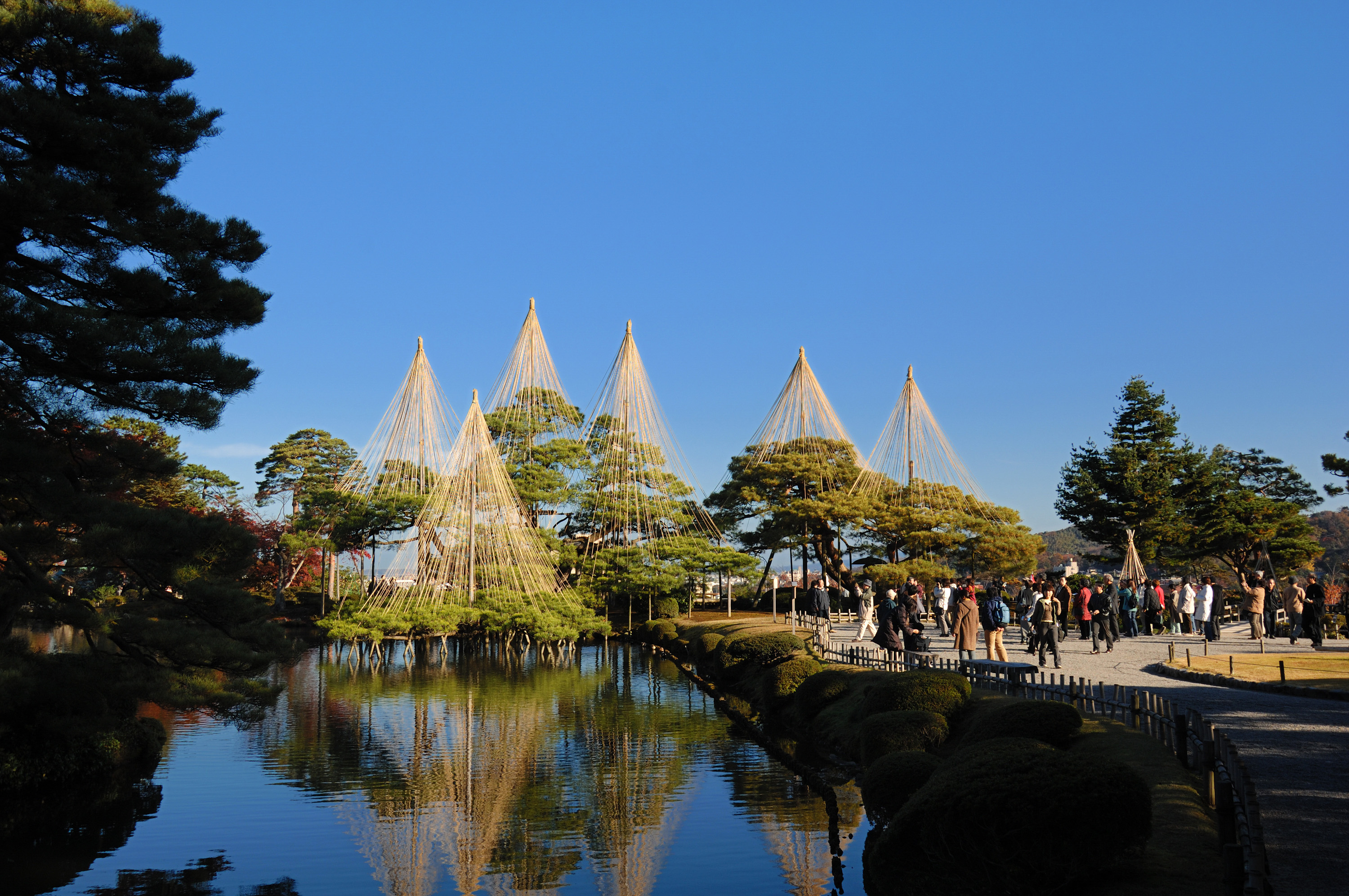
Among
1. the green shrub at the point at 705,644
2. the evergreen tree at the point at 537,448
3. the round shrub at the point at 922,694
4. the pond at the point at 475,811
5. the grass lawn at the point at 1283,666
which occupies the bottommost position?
the pond at the point at 475,811

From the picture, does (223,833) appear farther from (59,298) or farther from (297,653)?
(59,298)

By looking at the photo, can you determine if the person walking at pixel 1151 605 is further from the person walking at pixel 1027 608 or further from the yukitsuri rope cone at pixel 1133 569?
the person walking at pixel 1027 608

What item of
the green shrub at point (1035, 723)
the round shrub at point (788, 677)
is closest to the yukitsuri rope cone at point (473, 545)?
the round shrub at point (788, 677)

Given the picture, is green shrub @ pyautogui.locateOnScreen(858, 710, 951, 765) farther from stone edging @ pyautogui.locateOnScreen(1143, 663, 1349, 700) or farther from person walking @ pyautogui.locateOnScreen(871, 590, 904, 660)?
stone edging @ pyautogui.locateOnScreen(1143, 663, 1349, 700)

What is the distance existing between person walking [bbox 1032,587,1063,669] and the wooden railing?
92 cm

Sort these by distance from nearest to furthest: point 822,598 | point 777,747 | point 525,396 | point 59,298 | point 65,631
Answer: point 59,298 → point 777,747 → point 822,598 → point 65,631 → point 525,396

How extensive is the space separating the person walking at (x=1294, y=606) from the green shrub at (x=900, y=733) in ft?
47.8

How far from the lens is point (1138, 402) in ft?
138

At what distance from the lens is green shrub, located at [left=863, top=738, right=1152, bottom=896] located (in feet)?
17.8

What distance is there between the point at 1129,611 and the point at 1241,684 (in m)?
10.8

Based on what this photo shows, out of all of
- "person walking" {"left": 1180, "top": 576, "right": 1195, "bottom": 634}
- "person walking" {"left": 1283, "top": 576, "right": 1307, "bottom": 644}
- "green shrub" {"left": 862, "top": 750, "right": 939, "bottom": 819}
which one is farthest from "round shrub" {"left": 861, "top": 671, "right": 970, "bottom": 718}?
"person walking" {"left": 1180, "top": 576, "right": 1195, "bottom": 634}

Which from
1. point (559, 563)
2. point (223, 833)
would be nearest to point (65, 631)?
point (559, 563)

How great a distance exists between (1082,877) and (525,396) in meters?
32.1

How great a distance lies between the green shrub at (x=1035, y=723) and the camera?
848cm
